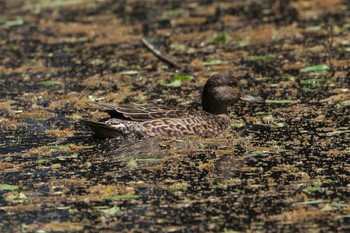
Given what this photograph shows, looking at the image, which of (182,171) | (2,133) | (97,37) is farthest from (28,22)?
(182,171)

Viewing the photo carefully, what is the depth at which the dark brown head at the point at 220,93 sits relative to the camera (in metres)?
11.9

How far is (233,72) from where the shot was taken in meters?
14.7

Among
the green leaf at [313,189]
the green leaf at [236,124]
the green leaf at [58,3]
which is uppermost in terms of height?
the green leaf at [313,189]

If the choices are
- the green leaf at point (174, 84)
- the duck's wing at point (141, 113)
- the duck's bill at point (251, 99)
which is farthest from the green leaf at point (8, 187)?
the green leaf at point (174, 84)

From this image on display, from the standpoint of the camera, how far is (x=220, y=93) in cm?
1193

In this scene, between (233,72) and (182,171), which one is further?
(233,72)

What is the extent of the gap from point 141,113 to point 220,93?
1147 mm

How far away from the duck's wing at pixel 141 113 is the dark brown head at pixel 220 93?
654 millimetres

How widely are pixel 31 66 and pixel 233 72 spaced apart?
3209 mm

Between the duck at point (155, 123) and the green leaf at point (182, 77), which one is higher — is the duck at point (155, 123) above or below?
above

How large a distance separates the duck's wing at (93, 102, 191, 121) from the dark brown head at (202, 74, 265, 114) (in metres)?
0.65

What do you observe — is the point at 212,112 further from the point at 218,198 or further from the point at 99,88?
the point at 218,198

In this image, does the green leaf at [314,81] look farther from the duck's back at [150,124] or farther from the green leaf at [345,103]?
the duck's back at [150,124]

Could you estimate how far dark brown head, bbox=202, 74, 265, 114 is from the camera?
39.1 ft
